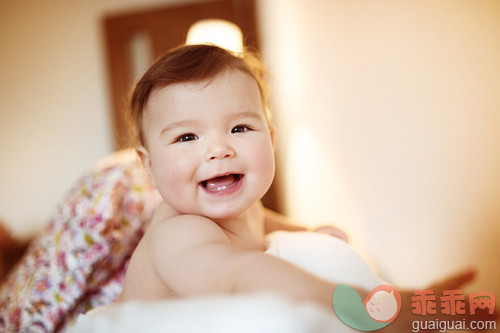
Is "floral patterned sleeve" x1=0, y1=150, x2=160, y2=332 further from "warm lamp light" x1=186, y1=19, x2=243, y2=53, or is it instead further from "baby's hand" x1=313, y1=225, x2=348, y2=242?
"warm lamp light" x1=186, y1=19, x2=243, y2=53

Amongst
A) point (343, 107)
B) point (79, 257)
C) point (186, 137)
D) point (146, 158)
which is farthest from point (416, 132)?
point (79, 257)

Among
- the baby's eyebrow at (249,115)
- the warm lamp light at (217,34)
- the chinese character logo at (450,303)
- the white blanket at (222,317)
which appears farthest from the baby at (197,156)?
the warm lamp light at (217,34)

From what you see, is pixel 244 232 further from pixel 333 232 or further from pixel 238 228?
pixel 333 232

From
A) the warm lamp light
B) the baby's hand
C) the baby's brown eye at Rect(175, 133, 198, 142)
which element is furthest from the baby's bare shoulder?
the warm lamp light

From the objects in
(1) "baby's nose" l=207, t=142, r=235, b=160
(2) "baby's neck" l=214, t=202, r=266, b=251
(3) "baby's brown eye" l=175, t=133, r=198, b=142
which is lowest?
(2) "baby's neck" l=214, t=202, r=266, b=251

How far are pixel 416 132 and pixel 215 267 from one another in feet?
1.41

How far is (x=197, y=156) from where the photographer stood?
2.09 ft

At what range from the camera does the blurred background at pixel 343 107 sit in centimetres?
57

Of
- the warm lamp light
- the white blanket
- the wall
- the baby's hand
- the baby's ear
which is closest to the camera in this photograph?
the white blanket

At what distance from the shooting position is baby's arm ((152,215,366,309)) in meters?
0.44

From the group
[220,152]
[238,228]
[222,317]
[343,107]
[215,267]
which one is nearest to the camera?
[222,317]

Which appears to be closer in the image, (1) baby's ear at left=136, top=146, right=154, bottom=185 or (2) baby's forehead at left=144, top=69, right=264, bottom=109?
(2) baby's forehead at left=144, top=69, right=264, bottom=109

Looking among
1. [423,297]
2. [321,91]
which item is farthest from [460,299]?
[321,91]

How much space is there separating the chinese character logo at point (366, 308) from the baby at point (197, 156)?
0.17 meters
